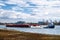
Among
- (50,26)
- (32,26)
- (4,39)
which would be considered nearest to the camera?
(4,39)

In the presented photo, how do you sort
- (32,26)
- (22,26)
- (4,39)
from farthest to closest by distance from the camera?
(32,26), (22,26), (4,39)

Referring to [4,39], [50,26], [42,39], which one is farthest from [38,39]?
[50,26]

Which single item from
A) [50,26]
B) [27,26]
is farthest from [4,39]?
[27,26]

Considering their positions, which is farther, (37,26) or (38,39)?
(37,26)

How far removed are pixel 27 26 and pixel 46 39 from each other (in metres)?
46.7

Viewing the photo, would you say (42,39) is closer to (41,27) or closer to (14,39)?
(14,39)

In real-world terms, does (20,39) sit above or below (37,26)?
above

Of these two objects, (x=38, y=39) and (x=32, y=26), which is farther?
(x=32, y=26)

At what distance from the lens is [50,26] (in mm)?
58656

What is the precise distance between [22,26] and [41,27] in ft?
21.2

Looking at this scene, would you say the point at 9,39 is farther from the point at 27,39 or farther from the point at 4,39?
the point at 27,39

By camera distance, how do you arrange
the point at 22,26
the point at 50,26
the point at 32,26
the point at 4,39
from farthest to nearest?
the point at 32,26 < the point at 22,26 < the point at 50,26 < the point at 4,39

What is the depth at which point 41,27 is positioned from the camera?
6494cm

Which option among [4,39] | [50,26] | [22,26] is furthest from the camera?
[22,26]
